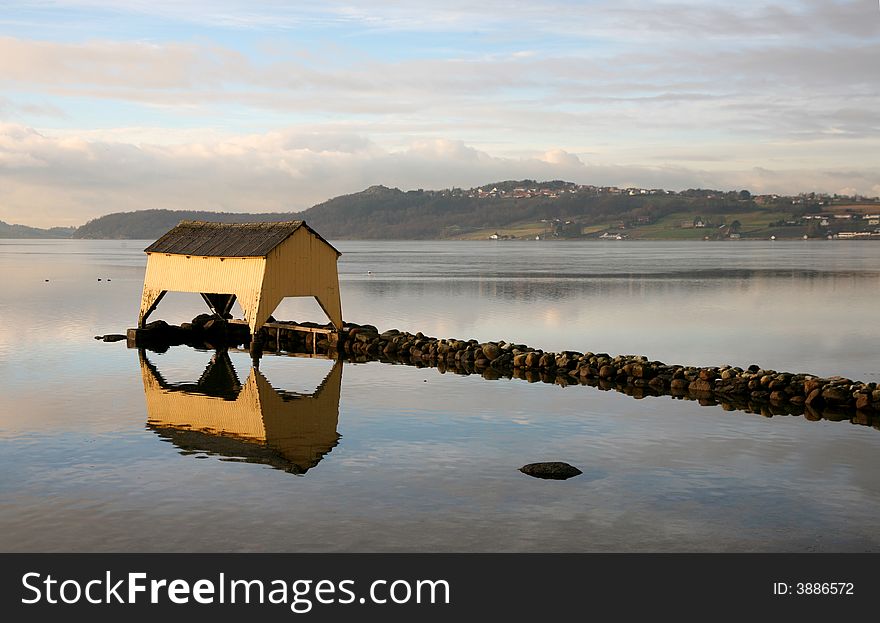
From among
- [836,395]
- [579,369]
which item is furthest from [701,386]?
[579,369]

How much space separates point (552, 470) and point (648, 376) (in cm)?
1314

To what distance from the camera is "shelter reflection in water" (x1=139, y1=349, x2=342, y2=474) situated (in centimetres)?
2262

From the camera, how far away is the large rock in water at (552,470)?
20250mm

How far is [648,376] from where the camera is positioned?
108 feet

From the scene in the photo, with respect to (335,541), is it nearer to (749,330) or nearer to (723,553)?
(723,553)

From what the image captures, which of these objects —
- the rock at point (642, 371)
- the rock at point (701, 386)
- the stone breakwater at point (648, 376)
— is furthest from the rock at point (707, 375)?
the rock at point (642, 371)

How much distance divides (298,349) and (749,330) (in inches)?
926

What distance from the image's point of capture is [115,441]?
23453 millimetres

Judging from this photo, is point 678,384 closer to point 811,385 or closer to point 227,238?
point 811,385

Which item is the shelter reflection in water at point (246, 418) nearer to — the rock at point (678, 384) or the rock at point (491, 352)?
the rock at point (491, 352)

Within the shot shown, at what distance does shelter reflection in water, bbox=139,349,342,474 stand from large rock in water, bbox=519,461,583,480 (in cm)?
450

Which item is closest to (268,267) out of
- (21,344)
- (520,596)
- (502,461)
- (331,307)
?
(331,307)

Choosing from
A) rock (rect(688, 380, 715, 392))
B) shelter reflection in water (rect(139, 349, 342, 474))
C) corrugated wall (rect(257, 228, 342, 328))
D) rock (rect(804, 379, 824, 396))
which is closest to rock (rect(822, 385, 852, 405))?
rock (rect(804, 379, 824, 396))

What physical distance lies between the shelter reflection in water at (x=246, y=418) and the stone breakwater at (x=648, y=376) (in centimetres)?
490
